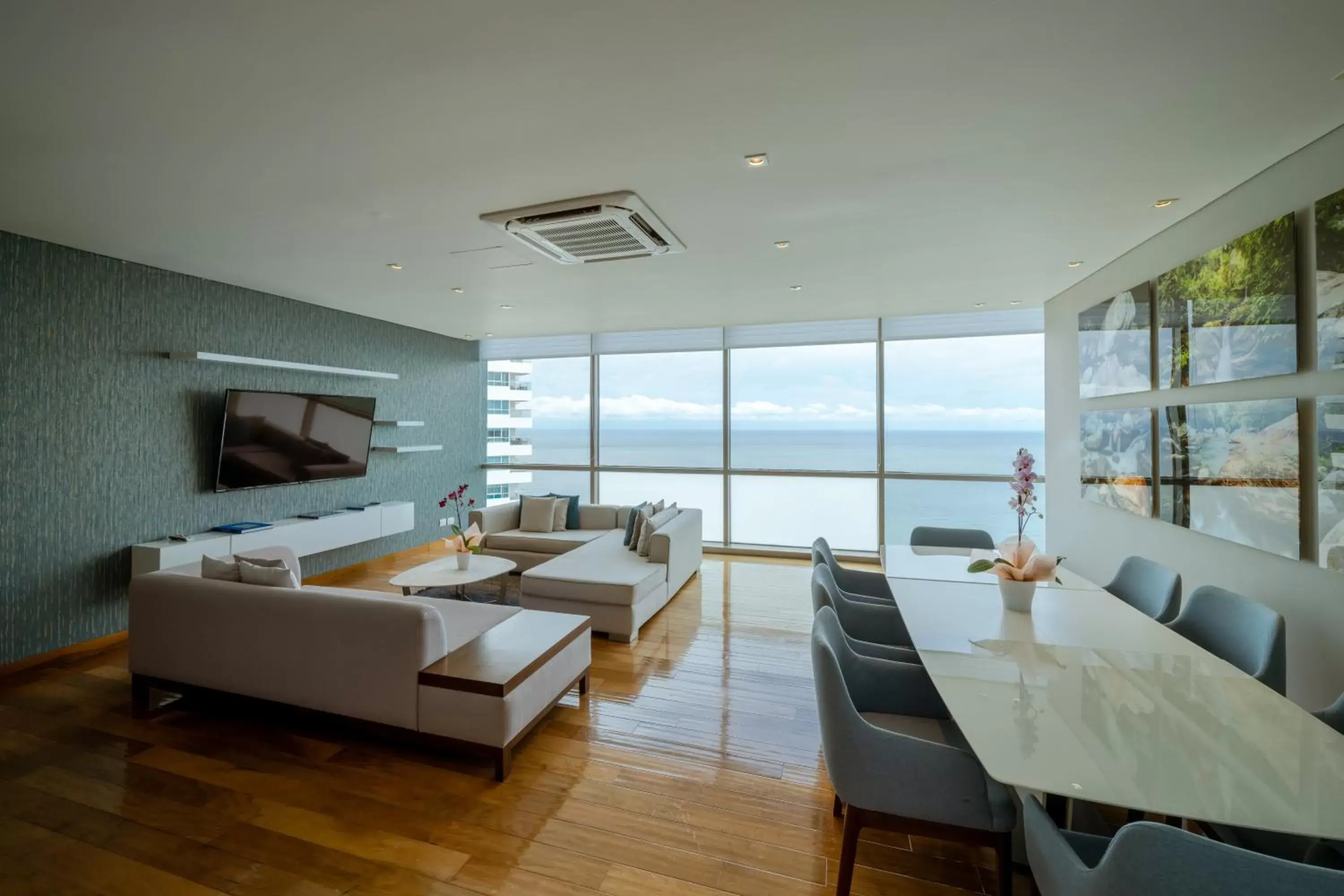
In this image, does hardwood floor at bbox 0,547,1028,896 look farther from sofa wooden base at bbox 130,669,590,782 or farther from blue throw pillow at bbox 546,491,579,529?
blue throw pillow at bbox 546,491,579,529

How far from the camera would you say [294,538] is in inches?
176

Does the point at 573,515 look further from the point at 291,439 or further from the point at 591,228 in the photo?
the point at 591,228

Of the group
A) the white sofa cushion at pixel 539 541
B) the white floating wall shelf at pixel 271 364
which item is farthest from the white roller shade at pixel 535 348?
the white sofa cushion at pixel 539 541

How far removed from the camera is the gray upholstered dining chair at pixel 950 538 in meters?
3.72

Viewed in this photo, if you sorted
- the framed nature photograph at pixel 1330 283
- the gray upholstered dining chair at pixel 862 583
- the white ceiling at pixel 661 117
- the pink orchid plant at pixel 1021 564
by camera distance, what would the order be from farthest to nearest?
the gray upholstered dining chair at pixel 862 583, the pink orchid plant at pixel 1021 564, the framed nature photograph at pixel 1330 283, the white ceiling at pixel 661 117

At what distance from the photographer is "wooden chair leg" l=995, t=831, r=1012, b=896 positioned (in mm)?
1547

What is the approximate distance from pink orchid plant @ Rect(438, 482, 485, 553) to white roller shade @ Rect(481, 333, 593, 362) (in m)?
1.83

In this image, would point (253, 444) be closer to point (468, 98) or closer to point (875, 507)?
point (468, 98)

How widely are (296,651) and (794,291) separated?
398cm

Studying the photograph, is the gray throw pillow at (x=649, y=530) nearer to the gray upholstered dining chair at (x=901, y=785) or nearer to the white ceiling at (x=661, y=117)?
the white ceiling at (x=661, y=117)

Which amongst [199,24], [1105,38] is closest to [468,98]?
[199,24]

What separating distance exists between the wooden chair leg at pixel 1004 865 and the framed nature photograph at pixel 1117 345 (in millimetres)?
2835

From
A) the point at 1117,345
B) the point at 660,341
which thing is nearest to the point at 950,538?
the point at 1117,345

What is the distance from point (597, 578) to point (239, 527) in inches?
110
